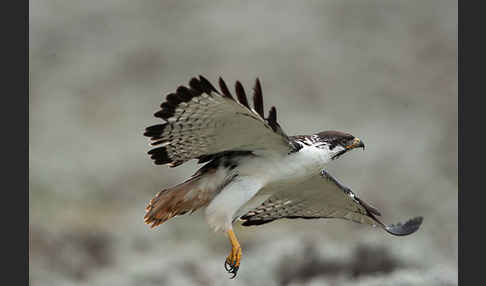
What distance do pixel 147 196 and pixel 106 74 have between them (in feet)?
11.1

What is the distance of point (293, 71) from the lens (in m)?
12.2

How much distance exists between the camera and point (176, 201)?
186 inches

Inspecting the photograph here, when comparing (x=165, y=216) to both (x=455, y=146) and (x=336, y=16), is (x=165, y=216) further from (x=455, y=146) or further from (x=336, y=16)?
(x=336, y=16)

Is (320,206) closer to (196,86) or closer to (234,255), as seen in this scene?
(234,255)

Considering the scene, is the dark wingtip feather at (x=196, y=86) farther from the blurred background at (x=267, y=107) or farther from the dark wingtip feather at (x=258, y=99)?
the blurred background at (x=267, y=107)

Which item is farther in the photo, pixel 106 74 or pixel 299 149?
pixel 106 74

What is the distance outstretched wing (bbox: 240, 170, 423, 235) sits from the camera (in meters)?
5.20

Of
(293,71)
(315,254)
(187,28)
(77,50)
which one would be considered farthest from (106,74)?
(315,254)

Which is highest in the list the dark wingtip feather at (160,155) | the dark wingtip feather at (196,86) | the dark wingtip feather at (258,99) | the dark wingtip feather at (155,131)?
the dark wingtip feather at (196,86)

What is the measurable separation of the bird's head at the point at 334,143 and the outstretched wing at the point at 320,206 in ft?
1.17

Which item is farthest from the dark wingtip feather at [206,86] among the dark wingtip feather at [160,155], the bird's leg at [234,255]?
the bird's leg at [234,255]

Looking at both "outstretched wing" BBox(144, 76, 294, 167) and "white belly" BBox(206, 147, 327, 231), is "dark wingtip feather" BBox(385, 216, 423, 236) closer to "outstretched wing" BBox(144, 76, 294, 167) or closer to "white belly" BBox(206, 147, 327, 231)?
"white belly" BBox(206, 147, 327, 231)

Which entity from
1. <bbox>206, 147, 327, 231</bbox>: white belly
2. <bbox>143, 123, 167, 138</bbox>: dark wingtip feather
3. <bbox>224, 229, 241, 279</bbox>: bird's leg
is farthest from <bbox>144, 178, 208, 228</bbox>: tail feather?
<bbox>143, 123, 167, 138</bbox>: dark wingtip feather

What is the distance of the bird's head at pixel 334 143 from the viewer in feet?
15.3
